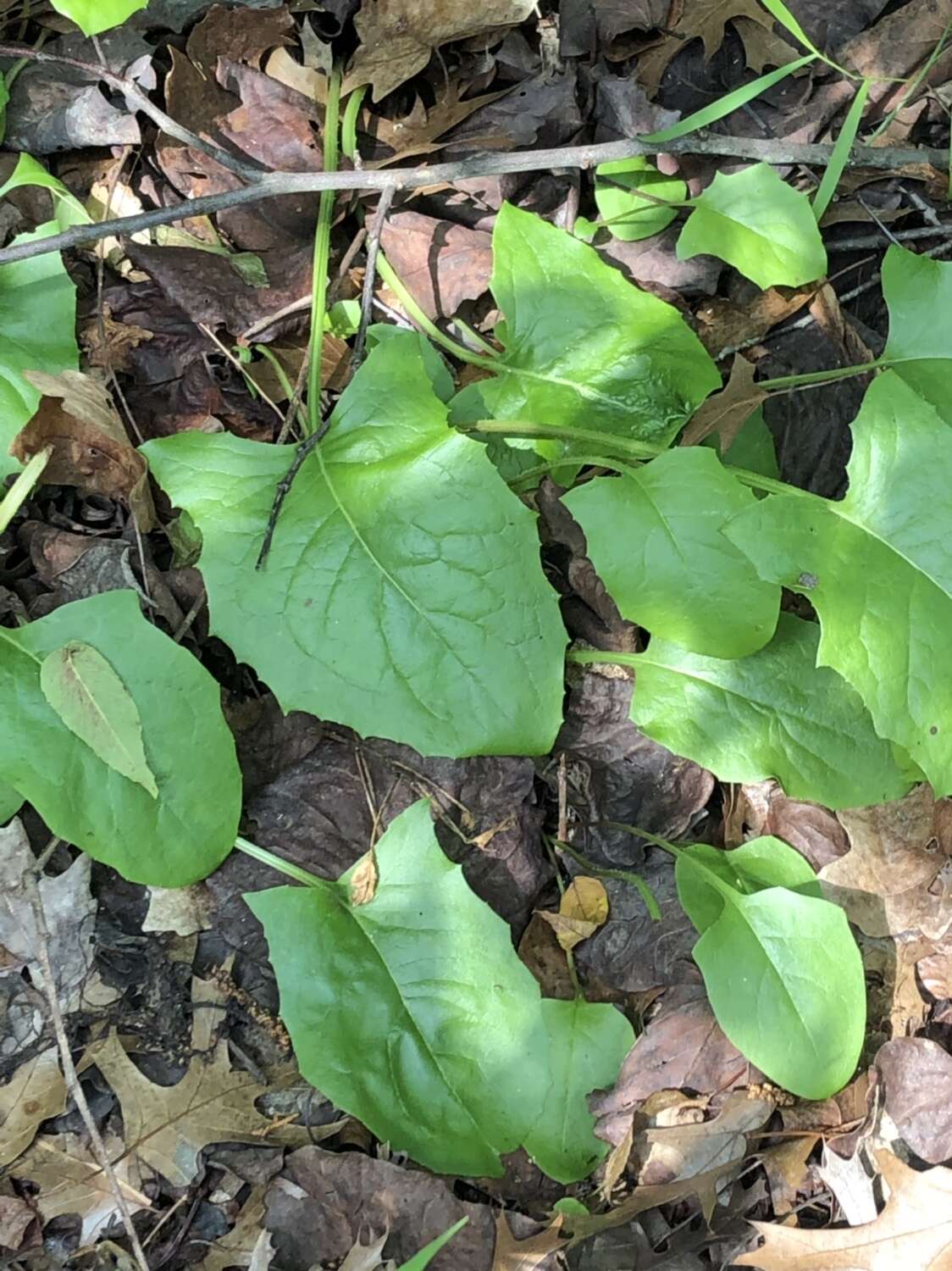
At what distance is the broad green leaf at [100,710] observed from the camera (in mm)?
1864

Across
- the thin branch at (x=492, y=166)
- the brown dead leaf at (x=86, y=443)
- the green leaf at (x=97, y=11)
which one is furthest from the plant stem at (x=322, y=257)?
the green leaf at (x=97, y=11)

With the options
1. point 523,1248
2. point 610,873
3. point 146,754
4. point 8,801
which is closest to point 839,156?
point 610,873

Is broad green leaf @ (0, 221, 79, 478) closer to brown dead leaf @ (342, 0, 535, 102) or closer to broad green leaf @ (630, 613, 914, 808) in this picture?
brown dead leaf @ (342, 0, 535, 102)

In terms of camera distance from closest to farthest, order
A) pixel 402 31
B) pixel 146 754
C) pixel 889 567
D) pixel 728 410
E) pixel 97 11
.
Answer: pixel 97 11 < pixel 889 567 < pixel 146 754 < pixel 728 410 < pixel 402 31

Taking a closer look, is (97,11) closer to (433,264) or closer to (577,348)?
(433,264)

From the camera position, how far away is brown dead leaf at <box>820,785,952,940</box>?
2.20m

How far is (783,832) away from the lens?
2260 millimetres

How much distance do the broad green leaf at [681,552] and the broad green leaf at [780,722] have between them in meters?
0.28

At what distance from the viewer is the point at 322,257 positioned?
2170mm

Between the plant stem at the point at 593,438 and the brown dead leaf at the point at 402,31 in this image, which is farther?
the brown dead leaf at the point at 402,31

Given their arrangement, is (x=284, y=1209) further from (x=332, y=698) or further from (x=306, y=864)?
(x=332, y=698)

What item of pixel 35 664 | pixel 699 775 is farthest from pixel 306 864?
pixel 699 775

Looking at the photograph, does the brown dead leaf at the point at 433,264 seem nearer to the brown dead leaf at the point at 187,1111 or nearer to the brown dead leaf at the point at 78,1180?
the brown dead leaf at the point at 187,1111

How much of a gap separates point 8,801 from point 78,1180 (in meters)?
0.83
